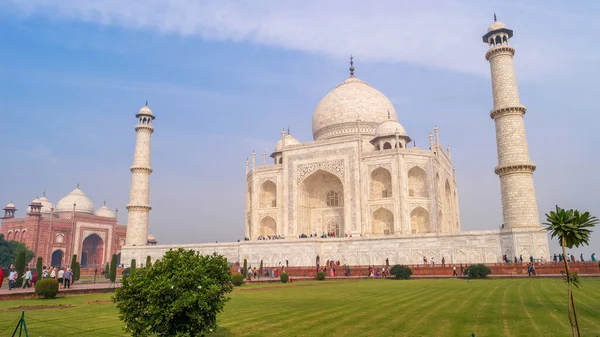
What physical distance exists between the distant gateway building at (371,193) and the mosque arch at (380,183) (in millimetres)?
79

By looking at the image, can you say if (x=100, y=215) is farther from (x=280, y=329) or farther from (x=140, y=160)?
(x=280, y=329)

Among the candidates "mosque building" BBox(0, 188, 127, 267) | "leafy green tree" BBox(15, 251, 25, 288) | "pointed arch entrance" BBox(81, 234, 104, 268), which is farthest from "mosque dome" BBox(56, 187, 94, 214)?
"leafy green tree" BBox(15, 251, 25, 288)

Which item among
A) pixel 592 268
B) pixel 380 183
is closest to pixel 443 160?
pixel 380 183

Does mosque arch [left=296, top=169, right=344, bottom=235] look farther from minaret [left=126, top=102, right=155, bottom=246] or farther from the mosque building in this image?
the mosque building

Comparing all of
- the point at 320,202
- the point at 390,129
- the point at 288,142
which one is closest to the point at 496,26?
the point at 390,129

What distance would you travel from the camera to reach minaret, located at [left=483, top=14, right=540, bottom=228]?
23562 mm

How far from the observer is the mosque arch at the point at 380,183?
33.1 metres

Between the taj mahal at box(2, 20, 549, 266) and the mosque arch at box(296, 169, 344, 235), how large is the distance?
84 mm

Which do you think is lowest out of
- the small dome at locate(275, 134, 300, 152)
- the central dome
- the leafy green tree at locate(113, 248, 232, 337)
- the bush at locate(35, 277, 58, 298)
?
the bush at locate(35, 277, 58, 298)

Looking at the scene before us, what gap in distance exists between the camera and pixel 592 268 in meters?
19.2

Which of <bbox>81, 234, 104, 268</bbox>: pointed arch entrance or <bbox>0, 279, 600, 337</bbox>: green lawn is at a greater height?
<bbox>81, 234, 104, 268</bbox>: pointed arch entrance

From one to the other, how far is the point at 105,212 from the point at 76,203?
4.07 m

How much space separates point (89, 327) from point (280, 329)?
3593 mm

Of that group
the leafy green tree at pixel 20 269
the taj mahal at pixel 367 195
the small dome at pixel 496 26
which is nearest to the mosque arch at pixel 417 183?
the taj mahal at pixel 367 195
